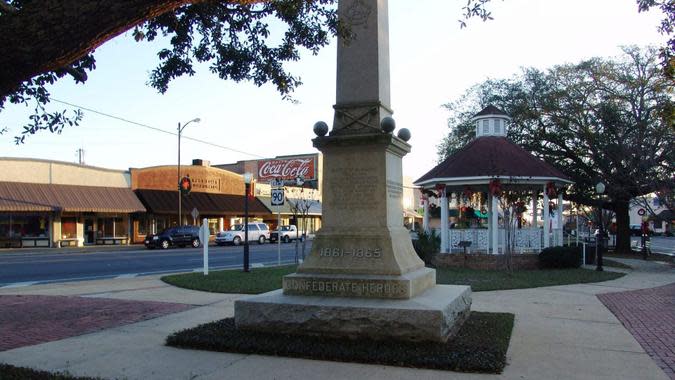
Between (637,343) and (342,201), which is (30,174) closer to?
(342,201)

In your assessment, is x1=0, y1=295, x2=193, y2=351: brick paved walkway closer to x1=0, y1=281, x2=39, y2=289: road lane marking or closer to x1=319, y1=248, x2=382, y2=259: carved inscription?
x1=0, y1=281, x2=39, y2=289: road lane marking

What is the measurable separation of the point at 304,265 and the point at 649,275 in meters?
15.2

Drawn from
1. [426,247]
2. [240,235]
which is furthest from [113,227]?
[426,247]

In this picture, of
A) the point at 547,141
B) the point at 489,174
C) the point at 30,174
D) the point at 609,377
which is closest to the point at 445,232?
the point at 489,174

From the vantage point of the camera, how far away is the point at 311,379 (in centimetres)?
566

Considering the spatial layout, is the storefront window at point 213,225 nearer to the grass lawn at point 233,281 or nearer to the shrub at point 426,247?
the shrub at point 426,247

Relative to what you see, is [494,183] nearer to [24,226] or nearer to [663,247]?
[663,247]

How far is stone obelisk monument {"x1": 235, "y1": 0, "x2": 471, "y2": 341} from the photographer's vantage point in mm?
7000

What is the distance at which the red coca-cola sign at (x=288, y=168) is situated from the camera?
65062 mm

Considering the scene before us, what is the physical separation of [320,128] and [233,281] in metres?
8.39

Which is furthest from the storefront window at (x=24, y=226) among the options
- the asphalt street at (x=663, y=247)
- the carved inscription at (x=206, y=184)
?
the asphalt street at (x=663, y=247)

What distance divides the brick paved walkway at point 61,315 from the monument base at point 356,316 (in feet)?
9.53

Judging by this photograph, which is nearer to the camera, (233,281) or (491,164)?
(233,281)

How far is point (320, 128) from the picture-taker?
8.37 meters
